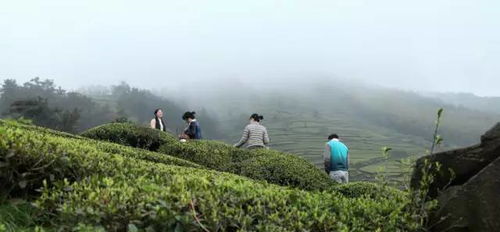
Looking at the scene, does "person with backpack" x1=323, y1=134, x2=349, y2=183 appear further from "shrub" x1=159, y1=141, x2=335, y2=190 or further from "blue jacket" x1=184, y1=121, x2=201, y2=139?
"blue jacket" x1=184, y1=121, x2=201, y2=139

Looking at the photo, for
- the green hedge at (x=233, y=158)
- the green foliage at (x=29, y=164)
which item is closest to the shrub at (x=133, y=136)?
the green hedge at (x=233, y=158)

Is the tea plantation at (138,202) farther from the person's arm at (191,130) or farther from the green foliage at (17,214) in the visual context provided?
the person's arm at (191,130)

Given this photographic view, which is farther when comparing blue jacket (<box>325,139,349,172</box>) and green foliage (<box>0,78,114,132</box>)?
green foliage (<box>0,78,114,132</box>)

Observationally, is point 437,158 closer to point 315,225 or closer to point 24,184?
point 315,225

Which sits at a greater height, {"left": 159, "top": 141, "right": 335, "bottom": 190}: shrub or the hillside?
{"left": 159, "top": 141, "right": 335, "bottom": 190}: shrub

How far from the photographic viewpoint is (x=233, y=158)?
1616 centimetres

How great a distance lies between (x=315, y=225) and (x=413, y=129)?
171409mm

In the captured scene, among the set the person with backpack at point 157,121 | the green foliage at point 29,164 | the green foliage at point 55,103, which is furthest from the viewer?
the green foliage at point 55,103

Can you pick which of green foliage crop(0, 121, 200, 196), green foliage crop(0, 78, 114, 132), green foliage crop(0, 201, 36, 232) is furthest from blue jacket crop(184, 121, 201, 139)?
green foliage crop(0, 78, 114, 132)

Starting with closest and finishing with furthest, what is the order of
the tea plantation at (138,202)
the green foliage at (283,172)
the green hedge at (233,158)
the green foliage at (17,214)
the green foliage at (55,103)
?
the tea plantation at (138,202) → the green foliage at (17,214) → the green foliage at (283,172) → the green hedge at (233,158) → the green foliage at (55,103)

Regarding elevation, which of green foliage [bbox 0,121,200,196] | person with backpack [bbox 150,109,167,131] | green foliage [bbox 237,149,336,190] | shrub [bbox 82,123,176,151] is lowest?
green foliage [bbox 237,149,336,190]

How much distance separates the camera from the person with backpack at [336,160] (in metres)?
15.8

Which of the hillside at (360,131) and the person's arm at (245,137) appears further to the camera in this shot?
the hillside at (360,131)

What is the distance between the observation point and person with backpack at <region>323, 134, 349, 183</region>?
15.8 m
